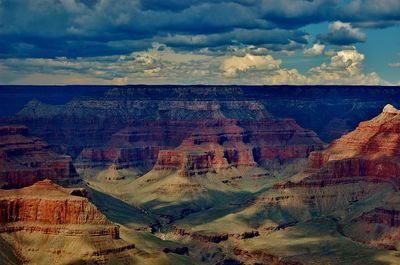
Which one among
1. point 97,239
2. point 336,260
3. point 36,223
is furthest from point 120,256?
point 336,260

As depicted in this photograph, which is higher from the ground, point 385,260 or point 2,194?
point 2,194

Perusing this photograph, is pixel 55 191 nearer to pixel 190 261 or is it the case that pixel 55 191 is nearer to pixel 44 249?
pixel 44 249

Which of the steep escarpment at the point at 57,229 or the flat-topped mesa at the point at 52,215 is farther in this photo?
the flat-topped mesa at the point at 52,215

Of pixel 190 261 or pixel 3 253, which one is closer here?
pixel 3 253

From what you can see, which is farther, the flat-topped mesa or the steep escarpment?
the flat-topped mesa

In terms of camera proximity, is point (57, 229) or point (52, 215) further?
point (52, 215)

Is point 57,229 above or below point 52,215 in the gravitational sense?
below

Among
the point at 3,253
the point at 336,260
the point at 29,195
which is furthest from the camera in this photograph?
the point at 336,260

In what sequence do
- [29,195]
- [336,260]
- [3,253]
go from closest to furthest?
[3,253] < [29,195] < [336,260]
